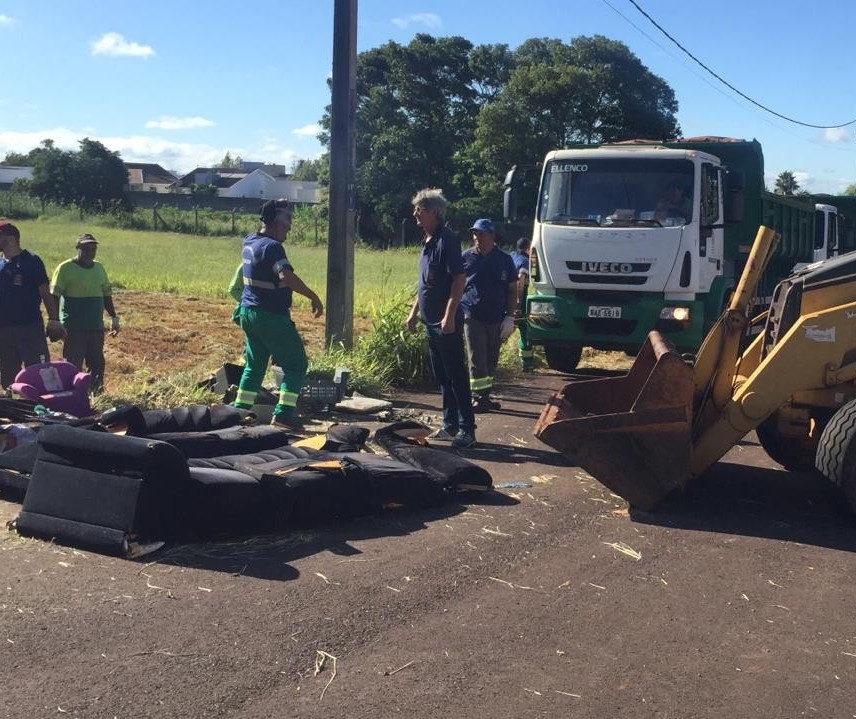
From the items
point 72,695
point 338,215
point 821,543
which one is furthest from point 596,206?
point 72,695

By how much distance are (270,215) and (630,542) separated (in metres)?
4.10

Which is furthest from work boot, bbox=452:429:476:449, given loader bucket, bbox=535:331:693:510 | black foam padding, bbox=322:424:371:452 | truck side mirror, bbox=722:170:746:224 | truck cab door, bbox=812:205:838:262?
truck cab door, bbox=812:205:838:262

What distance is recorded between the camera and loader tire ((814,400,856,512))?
5781 millimetres

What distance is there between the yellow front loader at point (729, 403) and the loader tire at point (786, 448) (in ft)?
1.21

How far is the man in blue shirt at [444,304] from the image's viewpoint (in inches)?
302

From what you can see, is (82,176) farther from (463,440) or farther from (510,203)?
(463,440)

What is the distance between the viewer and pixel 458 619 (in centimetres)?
438

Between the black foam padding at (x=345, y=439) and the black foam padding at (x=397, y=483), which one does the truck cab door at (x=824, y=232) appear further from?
the black foam padding at (x=397, y=483)

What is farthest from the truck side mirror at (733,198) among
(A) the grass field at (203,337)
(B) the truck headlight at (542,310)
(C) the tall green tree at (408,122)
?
(C) the tall green tree at (408,122)

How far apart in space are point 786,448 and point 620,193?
14.8 feet

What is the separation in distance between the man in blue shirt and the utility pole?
9.58 feet

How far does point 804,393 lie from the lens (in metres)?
6.44

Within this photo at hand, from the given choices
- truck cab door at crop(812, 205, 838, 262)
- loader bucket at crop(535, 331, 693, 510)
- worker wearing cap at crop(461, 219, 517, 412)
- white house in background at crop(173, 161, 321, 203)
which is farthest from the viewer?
white house in background at crop(173, 161, 321, 203)

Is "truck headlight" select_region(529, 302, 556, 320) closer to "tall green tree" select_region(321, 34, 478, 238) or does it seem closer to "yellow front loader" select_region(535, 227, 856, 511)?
"yellow front loader" select_region(535, 227, 856, 511)
